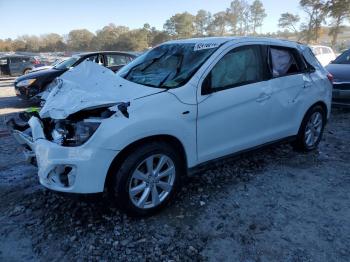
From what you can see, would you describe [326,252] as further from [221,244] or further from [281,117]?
[281,117]

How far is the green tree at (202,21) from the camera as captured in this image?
77.9 metres

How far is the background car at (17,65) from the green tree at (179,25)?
5546cm

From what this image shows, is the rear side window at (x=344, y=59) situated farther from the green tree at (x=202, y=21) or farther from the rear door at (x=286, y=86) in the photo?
the green tree at (x=202, y=21)

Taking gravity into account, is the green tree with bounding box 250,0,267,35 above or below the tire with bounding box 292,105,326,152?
above

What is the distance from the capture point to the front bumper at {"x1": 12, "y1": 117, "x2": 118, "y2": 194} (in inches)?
111

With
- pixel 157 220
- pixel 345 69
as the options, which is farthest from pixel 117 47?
pixel 157 220

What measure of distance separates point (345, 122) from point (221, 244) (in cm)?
554

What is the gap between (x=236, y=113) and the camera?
3.74 metres

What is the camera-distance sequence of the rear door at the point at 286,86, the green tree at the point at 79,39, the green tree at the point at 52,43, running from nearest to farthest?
the rear door at the point at 286,86 → the green tree at the point at 52,43 → the green tree at the point at 79,39

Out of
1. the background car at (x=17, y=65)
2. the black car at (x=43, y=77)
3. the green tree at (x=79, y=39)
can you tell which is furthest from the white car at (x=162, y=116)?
the green tree at (x=79, y=39)

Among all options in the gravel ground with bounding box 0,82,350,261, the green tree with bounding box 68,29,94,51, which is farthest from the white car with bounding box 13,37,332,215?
the green tree with bounding box 68,29,94,51

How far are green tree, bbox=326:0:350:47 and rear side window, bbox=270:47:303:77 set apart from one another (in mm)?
56012

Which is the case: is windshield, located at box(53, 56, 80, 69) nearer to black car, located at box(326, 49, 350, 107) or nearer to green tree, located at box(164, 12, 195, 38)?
black car, located at box(326, 49, 350, 107)

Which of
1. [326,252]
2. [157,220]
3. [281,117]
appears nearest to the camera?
[326,252]
